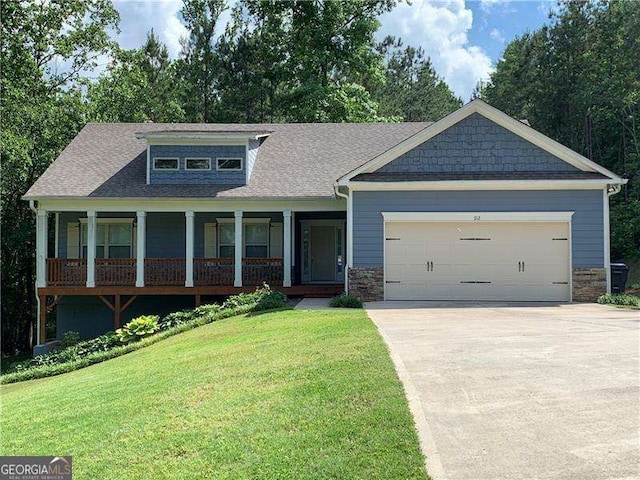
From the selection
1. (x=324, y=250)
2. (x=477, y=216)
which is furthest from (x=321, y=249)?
(x=477, y=216)

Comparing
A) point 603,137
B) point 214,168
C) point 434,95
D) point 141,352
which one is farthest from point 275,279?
point 434,95

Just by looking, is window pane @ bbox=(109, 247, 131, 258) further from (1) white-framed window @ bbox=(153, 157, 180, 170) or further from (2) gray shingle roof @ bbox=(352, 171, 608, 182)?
(2) gray shingle roof @ bbox=(352, 171, 608, 182)

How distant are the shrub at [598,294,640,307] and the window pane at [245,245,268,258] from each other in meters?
10.2

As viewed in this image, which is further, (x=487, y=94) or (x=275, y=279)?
(x=487, y=94)

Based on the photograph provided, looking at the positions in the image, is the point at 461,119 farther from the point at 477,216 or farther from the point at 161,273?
the point at 161,273

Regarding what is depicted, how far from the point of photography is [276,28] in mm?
31609

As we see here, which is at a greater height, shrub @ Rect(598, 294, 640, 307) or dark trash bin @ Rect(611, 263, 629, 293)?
dark trash bin @ Rect(611, 263, 629, 293)

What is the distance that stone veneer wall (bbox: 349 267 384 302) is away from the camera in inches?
587

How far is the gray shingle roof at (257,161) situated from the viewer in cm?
1698

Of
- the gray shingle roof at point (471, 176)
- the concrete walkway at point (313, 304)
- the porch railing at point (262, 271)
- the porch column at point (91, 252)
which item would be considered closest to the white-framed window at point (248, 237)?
the porch railing at point (262, 271)

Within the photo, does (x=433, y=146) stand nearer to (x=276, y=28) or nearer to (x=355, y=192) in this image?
(x=355, y=192)

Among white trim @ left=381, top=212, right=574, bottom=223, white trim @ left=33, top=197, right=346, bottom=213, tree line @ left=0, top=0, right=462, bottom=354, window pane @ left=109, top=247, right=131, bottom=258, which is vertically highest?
tree line @ left=0, top=0, right=462, bottom=354

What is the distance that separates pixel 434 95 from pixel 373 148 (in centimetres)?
2402

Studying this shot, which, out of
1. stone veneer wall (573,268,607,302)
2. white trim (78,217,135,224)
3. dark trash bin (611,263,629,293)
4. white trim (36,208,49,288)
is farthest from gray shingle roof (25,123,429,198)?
dark trash bin (611,263,629,293)
